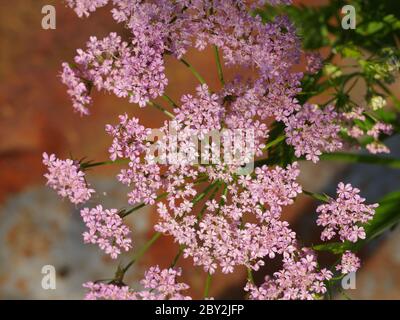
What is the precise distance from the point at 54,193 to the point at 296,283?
36.1 inches

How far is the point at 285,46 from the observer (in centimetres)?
82

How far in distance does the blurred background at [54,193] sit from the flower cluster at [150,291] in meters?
0.64

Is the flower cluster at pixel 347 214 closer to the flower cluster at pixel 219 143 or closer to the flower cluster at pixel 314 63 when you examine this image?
the flower cluster at pixel 219 143

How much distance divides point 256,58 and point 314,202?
32.3 inches

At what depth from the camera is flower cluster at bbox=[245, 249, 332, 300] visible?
2.62 feet

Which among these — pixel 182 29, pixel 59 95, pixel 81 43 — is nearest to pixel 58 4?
pixel 81 43

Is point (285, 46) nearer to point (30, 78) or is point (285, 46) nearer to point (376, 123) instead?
point (376, 123)

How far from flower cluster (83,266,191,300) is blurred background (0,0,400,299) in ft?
2.12

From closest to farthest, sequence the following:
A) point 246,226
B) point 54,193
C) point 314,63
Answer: point 246,226 < point 314,63 < point 54,193

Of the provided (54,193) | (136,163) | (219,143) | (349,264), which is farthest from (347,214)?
(54,193)

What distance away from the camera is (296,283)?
31.7 inches

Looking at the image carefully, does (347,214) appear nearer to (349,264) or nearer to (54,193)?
(349,264)

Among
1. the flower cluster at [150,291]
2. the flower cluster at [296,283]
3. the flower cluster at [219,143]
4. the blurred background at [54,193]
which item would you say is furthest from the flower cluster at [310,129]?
the blurred background at [54,193]
